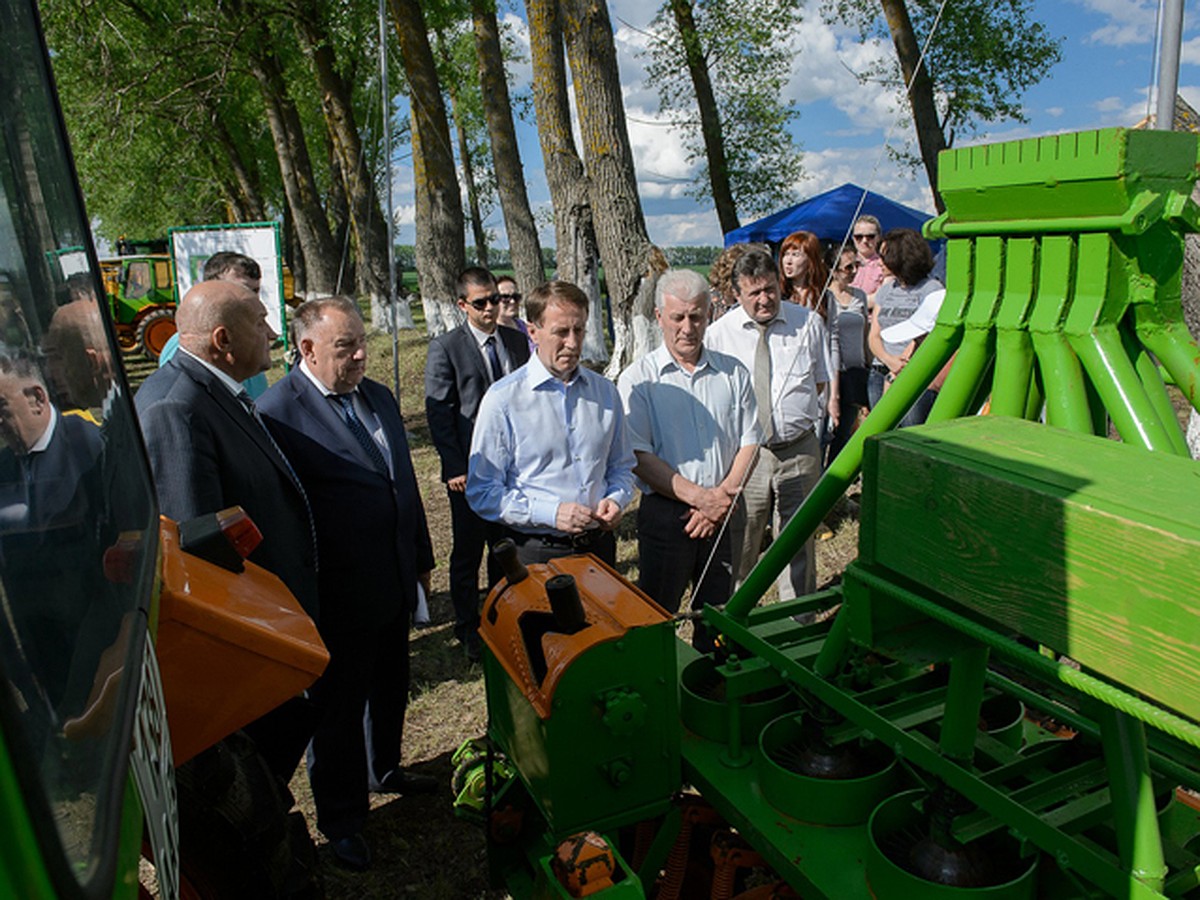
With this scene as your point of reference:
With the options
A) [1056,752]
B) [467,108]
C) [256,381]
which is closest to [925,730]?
[1056,752]

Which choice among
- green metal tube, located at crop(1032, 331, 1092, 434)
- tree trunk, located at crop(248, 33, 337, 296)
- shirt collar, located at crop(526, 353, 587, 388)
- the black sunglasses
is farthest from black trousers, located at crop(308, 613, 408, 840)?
tree trunk, located at crop(248, 33, 337, 296)

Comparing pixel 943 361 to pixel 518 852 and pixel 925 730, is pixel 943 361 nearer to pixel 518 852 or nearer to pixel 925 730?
pixel 925 730

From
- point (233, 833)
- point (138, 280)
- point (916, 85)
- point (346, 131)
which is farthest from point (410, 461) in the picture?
point (138, 280)

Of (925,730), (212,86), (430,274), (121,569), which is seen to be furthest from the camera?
(212,86)

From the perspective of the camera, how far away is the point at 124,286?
62.2 ft

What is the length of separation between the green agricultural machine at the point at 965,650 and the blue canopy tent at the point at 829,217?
11.3 meters

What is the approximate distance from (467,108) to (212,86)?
1468cm

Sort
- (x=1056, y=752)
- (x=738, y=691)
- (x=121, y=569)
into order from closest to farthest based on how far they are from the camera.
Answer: (x=121, y=569) → (x=1056, y=752) → (x=738, y=691)

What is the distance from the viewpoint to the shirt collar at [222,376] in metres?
2.61

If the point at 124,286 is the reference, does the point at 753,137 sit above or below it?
above

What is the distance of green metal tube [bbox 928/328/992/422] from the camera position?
6.41 ft

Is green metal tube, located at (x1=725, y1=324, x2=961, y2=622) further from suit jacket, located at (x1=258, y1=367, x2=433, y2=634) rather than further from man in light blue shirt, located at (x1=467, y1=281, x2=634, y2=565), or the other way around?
suit jacket, located at (x1=258, y1=367, x2=433, y2=634)

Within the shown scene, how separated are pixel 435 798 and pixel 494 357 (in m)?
2.40

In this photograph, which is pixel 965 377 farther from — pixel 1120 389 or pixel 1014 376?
pixel 1120 389
